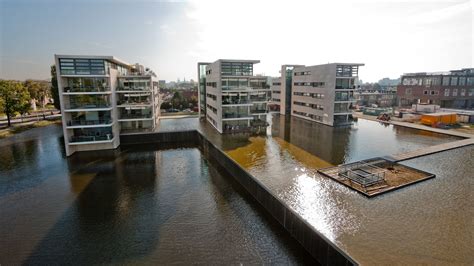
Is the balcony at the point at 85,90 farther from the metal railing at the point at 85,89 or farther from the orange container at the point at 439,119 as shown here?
the orange container at the point at 439,119

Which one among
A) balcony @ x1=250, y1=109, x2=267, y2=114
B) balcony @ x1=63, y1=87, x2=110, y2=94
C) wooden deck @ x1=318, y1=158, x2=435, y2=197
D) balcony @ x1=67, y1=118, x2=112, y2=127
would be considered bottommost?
wooden deck @ x1=318, y1=158, x2=435, y2=197

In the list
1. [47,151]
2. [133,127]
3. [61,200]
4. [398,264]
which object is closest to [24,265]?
[61,200]

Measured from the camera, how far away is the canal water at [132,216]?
12.4 m

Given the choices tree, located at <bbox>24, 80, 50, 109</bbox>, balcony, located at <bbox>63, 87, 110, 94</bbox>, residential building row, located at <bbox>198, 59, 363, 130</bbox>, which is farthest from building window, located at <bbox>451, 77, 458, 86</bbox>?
tree, located at <bbox>24, 80, 50, 109</bbox>

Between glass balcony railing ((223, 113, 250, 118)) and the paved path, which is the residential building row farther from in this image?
the paved path

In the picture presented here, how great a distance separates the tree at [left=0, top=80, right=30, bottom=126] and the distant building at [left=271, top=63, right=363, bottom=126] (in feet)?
161

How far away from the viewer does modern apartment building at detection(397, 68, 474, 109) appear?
5203 cm

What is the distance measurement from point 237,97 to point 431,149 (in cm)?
2290

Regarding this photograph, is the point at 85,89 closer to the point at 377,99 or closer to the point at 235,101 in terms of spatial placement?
the point at 235,101

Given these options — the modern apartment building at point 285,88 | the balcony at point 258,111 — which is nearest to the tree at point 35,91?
the balcony at point 258,111

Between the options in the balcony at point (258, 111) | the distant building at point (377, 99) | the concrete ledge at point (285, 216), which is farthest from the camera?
the distant building at point (377, 99)

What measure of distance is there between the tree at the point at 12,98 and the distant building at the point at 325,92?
161 ft

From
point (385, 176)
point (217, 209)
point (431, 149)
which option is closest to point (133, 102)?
point (217, 209)

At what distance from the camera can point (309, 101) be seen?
45312 mm
